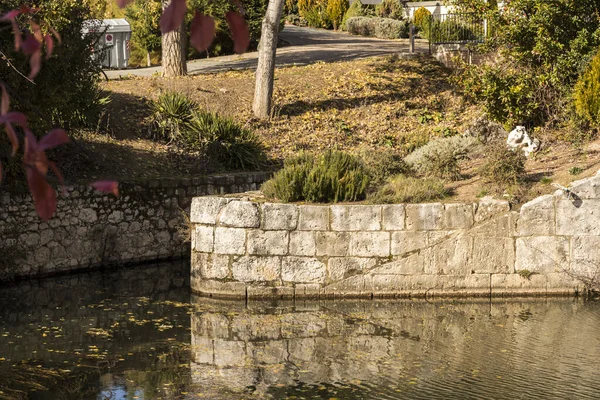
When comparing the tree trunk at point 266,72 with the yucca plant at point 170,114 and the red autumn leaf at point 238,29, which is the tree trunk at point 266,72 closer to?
the yucca plant at point 170,114

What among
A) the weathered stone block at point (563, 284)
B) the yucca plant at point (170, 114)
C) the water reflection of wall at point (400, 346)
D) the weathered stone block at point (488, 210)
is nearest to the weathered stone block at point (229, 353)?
the water reflection of wall at point (400, 346)

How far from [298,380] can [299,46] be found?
21.1 m

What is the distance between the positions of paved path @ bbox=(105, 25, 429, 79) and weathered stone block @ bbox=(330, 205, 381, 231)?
1102 cm

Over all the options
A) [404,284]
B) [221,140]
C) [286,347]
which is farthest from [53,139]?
[221,140]

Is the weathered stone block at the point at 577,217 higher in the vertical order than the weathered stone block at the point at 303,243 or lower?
higher

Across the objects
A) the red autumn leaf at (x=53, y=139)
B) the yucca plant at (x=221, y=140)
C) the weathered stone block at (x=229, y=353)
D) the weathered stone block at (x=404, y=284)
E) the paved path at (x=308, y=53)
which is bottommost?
the weathered stone block at (x=229, y=353)

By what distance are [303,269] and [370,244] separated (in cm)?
98

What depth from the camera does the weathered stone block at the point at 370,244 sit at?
12.3m

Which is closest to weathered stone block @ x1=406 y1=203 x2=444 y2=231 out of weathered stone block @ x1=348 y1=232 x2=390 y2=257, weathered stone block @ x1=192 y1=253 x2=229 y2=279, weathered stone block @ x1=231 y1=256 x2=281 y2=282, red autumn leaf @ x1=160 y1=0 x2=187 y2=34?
weathered stone block @ x1=348 y1=232 x2=390 y2=257

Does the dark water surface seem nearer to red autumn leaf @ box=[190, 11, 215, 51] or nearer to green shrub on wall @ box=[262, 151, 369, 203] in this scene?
green shrub on wall @ box=[262, 151, 369, 203]

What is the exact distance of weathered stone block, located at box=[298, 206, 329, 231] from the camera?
40.5 feet

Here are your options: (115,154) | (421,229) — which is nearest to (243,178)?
(115,154)

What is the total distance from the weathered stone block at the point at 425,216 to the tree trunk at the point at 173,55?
1046 cm

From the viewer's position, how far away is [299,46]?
29141mm
